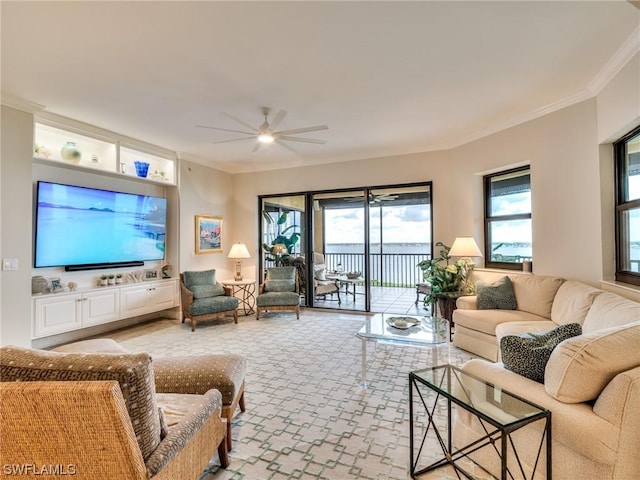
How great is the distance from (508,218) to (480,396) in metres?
3.50

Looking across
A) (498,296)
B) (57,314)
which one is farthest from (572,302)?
(57,314)

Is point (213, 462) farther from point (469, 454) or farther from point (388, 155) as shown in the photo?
point (388, 155)

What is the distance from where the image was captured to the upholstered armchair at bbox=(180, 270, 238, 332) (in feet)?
15.2

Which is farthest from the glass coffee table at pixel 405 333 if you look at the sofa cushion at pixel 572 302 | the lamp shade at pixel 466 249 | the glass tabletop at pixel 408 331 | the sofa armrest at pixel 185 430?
the sofa armrest at pixel 185 430

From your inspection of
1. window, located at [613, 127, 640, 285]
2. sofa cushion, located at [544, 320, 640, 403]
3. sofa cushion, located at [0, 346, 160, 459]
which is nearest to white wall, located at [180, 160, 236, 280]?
sofa cushion, located at [0, 346, 160, 459]

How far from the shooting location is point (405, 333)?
2.90 m

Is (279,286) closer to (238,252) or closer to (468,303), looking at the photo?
(238,252)

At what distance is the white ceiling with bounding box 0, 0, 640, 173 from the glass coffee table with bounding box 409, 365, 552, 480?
233 centimetres

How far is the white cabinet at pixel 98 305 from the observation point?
11.7 ft

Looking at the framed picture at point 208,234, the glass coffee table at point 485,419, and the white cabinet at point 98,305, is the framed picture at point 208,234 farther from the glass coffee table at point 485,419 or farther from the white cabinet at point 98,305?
the glass coffee table at point 485,419

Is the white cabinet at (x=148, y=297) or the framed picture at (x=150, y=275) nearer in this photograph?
the white cabinet at (x=148, y=297)

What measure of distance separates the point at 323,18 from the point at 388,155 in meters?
3.41

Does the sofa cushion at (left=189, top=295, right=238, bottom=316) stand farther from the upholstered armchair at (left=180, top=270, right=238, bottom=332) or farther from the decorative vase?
the decorative vase

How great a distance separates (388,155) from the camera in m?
5.35
